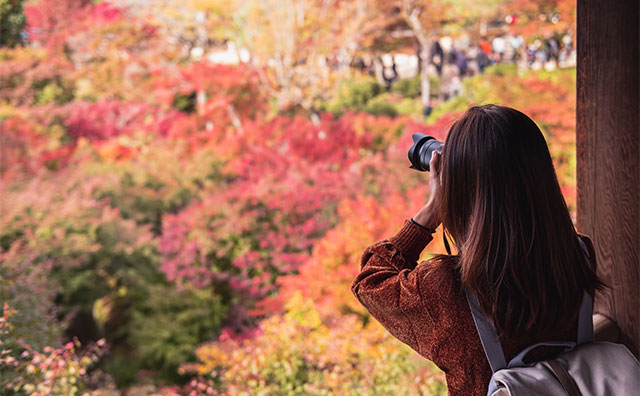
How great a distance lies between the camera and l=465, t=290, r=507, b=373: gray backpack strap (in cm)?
71

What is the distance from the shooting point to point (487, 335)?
2.33 feet

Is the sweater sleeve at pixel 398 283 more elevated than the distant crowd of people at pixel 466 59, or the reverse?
the sweater sleeve at pixel 398 283

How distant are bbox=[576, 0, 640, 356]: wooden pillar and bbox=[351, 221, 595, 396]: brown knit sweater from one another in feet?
1.74

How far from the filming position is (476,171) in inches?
27.5

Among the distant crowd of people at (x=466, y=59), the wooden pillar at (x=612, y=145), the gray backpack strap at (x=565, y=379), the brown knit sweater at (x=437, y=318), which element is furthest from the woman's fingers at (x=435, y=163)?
the distant crowd of people at (x=466, y=59)

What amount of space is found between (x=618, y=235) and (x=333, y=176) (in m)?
3.81

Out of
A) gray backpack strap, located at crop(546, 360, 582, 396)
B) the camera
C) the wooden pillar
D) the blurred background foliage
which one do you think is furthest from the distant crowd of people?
gray backpack strap, located at crop(546, 360, 582, 396)

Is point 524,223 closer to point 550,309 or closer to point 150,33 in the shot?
point 550,309

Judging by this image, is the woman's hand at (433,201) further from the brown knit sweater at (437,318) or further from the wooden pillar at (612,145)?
the wooden pillar at (612,145)

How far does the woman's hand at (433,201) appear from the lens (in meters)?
0.77

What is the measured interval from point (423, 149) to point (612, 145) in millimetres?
571

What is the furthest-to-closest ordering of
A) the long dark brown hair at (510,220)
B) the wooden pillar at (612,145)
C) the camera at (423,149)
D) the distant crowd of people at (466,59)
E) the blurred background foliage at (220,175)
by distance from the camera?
the distant crowd of people at (466,59)
the blurred background foliage at (220,175)
the wooden pillar at (612,145)
the camera at (423,149)
the long dark brown hair at (510,220)

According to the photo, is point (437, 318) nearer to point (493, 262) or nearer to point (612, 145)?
point (493, 262)

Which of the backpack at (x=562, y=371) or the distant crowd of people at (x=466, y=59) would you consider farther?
the distant crowd of people at (x=466, y=59)
